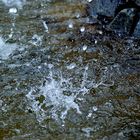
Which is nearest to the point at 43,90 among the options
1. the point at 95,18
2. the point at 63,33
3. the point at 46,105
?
the point at 46,105

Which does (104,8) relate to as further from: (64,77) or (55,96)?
(55,96)

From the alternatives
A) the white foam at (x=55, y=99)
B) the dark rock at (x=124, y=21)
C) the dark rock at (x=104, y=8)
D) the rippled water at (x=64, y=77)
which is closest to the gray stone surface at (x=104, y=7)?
the dark rock at (x=104, y=8)

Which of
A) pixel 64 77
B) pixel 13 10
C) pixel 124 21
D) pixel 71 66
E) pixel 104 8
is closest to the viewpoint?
pixel 64 77

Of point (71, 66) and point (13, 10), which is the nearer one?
point (71, 66)

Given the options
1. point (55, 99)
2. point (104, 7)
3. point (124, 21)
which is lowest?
point (55, 99)

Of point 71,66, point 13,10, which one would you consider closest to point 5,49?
point 71,66

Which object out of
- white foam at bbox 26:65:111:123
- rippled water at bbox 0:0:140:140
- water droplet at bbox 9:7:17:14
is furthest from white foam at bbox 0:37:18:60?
water droplet at bbox 9:7:17:14

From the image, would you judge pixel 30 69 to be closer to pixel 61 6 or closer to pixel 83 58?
pixel 83 58
